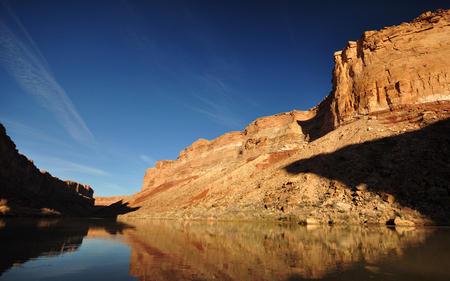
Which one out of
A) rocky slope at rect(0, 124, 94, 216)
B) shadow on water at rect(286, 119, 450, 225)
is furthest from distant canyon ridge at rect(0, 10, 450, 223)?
rocky slope at rect(0, 124, 94, 216)

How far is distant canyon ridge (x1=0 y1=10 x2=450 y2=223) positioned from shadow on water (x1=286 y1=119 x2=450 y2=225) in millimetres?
63

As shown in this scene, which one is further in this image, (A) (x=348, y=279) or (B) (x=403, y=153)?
(B) (x=403, y=153)

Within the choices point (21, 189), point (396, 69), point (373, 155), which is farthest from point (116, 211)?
point (396, 69)

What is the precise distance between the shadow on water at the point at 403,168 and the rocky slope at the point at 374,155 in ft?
0.21

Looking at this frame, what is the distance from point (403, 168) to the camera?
18281mm

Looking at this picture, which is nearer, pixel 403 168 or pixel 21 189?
pixel 403 168

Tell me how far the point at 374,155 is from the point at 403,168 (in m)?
3.90

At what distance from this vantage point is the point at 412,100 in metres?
29.4

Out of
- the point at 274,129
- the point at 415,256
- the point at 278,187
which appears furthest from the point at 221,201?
the point at 274,129

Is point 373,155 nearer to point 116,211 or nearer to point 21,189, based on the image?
point 116,211

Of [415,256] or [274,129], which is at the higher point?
[274,129]

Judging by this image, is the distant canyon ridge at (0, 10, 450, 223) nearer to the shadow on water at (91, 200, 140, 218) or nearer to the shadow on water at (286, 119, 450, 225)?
the shadow on water at (286, 119, 450, 225)

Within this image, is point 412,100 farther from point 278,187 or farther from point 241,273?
point 241,273

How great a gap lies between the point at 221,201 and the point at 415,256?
928 inches
